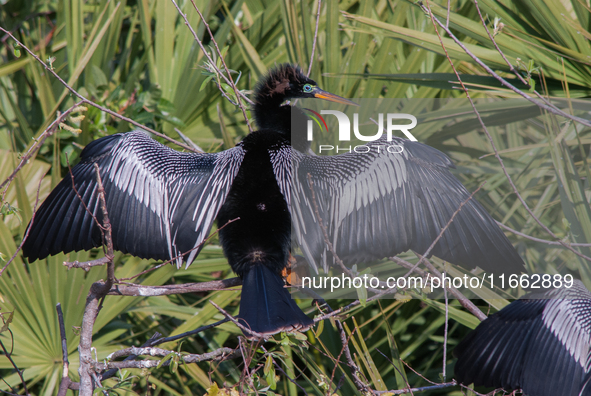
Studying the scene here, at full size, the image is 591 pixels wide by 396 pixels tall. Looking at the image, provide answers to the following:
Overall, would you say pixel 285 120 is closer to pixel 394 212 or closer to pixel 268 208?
pixel 268 208

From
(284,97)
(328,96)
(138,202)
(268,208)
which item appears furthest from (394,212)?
(138,202)

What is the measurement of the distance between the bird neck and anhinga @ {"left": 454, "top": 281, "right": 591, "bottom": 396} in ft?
3.61

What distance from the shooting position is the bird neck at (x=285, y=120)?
2.46 meters

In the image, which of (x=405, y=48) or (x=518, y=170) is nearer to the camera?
(x=518, y=170)

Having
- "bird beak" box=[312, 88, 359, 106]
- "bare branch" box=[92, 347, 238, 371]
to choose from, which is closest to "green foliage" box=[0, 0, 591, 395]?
"bare branch" box=[92, 347, 238, 371]

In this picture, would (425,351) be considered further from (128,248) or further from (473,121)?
(128,248)

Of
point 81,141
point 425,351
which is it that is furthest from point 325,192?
point 81,141

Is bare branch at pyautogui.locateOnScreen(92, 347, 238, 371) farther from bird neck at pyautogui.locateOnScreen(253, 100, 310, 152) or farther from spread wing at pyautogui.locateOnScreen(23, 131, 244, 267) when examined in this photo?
bird neck at pyautogui.locateOnScreen(253, 100, 310, 152)

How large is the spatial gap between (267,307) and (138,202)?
0.75m

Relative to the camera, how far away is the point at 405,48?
315 cm

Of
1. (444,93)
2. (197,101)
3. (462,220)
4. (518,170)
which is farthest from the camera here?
(197,101)

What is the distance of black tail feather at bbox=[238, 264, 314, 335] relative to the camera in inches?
64.3

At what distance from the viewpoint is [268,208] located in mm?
2078

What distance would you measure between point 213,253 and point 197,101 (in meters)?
0.90
